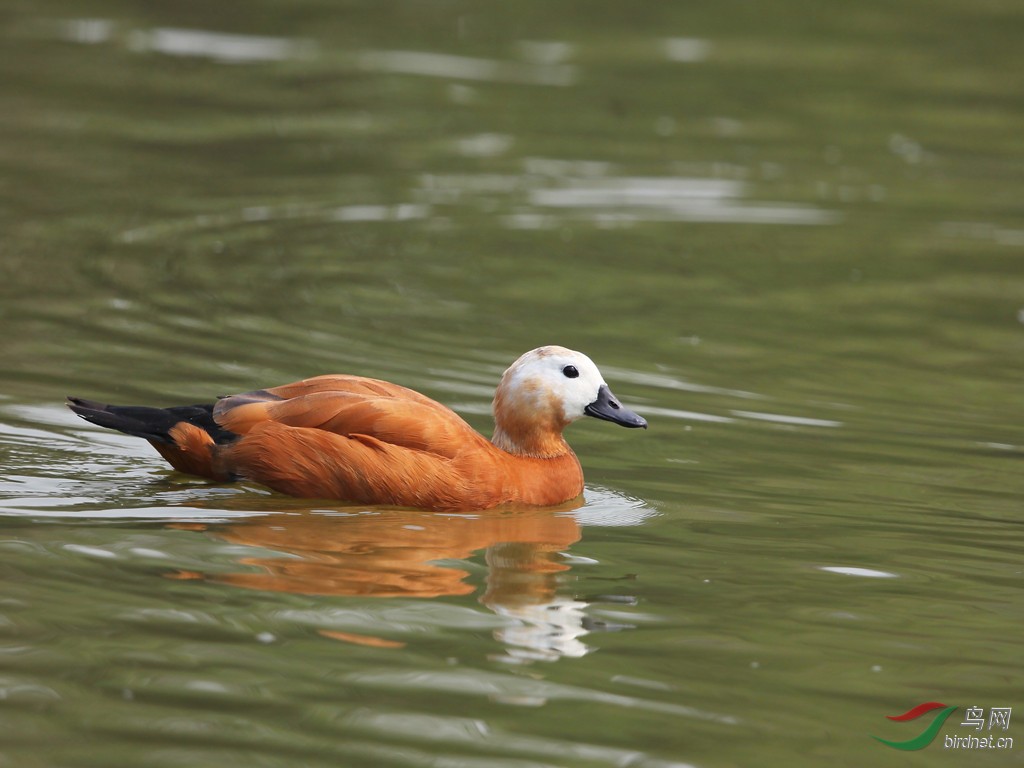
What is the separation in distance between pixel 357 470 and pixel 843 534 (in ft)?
7.85

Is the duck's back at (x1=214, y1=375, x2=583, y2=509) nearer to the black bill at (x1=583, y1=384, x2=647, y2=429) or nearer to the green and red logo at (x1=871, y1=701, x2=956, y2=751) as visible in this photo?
the black bill at (x1=583, y1=384, x2=647, y2=429)

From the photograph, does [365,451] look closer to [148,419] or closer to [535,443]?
[535,443]

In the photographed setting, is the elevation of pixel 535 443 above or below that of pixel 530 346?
below

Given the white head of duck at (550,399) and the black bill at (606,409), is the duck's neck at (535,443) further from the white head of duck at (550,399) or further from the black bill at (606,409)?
the black bill at (606,409)

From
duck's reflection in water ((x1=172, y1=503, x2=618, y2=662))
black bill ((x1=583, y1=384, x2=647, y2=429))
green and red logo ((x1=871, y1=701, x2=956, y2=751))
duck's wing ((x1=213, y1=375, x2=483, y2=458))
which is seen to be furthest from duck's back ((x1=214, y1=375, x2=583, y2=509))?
green and red logo ((x1=871, y1=701, x2=956, y2=751))

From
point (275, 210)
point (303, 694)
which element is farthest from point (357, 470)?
point (275, 210)

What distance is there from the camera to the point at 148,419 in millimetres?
7895

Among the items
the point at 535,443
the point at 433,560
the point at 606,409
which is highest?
the point at 606,409

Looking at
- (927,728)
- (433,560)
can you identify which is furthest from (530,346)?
(927,728)

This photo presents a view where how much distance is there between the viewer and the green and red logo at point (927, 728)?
550cm

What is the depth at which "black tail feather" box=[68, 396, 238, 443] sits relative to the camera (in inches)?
310

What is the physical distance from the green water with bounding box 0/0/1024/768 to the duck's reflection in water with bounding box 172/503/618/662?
0.03 meters

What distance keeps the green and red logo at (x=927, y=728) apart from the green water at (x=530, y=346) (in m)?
0.04

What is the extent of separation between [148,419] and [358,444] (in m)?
1.06
